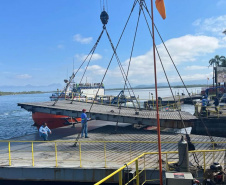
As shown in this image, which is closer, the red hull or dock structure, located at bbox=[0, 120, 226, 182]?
dock structure, located at bbox=[0, 120, 226, 182]

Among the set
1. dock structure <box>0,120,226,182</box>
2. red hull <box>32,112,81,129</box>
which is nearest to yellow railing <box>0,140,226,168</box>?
dock structure <box>0,120,226,182</box>

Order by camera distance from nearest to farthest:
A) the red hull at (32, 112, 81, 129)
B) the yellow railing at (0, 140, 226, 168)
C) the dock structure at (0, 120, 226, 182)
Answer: the dock structure at (0, 120, 226, 182) → the yellow railing at (0, 140, 226, 168) → the red hull at (32, 112, 81, 129)

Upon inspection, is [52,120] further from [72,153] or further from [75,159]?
[75,159]

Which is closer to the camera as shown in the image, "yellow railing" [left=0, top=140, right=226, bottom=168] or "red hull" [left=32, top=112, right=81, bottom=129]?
"yellow railing" [left=0, top=140, right=226, bottom=168]

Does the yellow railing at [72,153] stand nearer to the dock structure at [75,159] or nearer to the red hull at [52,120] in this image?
the dock structure at [75,159]

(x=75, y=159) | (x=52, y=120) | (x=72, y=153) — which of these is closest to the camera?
A: (x=75, y=159)

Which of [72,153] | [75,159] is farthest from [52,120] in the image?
[75,159]

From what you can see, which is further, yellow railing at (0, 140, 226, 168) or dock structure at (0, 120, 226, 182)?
yellow railing at (0, 140, 226, 168)

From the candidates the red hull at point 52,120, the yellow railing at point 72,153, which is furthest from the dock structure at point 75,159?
the red hull at point 52,120

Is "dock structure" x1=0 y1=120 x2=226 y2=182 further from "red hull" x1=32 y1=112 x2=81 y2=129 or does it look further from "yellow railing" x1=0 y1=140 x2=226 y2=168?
"red hull" x1=32 y1=112 x2=81 y2=129

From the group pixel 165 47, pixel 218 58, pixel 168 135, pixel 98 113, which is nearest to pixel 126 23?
pixel 165 47

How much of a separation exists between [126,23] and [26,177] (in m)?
8.61

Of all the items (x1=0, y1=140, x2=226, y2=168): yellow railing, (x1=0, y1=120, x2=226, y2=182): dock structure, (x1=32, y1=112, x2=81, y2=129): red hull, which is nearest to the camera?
(x1=0, y1=120, x2=226, y2=182): dock structure

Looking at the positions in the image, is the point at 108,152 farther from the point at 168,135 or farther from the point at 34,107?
the point at 34,107
